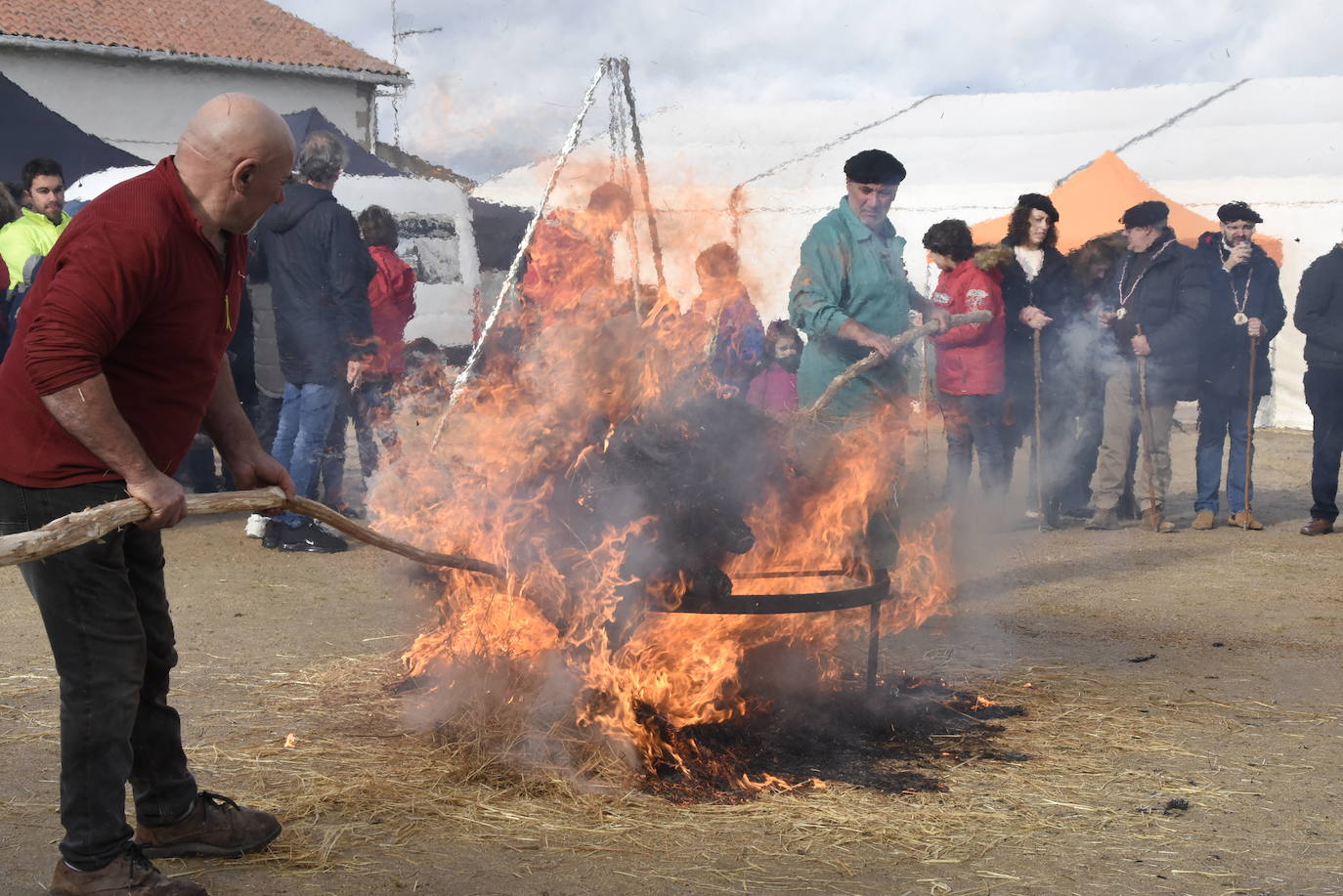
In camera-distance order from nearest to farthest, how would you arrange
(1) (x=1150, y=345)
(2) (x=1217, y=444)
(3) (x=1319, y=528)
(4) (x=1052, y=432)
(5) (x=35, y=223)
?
(3) (x=1319, y=528) → (5) (x=35, y=223) → (1) (x=1150, y=345) → (2) (x=1217, y=444) → (4) (x=1052, y=432)

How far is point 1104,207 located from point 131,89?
22.1m

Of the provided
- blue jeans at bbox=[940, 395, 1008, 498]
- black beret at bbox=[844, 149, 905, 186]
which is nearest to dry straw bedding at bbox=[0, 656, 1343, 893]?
black beret at bbox=[844, 149, 905, 186]

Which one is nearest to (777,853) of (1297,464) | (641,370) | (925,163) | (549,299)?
(641,370)

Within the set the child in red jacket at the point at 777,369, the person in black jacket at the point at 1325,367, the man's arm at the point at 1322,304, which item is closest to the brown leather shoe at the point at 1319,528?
the person in black jacket at the point at 1325,367

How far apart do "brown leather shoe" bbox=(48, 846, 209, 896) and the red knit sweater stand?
0.98 metres

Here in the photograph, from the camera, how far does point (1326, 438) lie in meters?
9.14

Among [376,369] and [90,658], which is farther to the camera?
[376,369]

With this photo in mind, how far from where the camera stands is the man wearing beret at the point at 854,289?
5.95m

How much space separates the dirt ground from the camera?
3484 millimetres

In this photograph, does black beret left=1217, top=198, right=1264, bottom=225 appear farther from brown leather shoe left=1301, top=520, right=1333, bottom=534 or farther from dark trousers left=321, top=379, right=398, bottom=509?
dark trousers left=321, top=379, right=398, bottom=509

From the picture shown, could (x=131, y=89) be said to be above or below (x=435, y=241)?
above

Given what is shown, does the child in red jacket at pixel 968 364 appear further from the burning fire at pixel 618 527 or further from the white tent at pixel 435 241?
the white tent at pixel 435 241

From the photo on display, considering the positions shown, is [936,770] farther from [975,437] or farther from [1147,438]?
[1147,438]

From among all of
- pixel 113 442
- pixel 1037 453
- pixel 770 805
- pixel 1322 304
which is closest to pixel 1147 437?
pixel 1037 453
